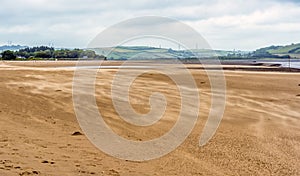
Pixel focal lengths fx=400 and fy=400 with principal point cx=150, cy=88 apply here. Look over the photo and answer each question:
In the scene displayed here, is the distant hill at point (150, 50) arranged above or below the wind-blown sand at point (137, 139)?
above

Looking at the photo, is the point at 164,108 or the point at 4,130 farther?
the point at 164,108

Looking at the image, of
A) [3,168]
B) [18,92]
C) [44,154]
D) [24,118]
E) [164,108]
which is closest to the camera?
[3,168]

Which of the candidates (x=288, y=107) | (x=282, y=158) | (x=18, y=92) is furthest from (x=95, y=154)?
(x=288, y=107)

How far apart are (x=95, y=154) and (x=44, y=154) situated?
960mm

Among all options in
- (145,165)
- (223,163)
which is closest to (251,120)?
(223,163)

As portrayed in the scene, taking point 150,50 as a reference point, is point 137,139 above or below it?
below

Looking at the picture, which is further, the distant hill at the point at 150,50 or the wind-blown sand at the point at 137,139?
the distant hill at the point at 150,50

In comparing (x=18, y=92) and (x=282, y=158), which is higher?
(x=18, y=92)

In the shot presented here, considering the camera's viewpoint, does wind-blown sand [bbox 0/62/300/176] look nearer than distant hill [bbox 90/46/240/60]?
Yes

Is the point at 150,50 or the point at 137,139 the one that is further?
the point at 150,50

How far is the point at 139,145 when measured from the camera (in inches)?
340

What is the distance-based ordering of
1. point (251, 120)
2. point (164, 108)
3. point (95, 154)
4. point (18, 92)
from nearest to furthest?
point (95, 154), point (251, 120), point (164, 108), point (18, 92)

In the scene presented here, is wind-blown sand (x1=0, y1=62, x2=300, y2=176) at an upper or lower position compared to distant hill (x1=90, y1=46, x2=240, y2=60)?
lower

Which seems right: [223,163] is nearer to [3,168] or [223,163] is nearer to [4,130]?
[3,168]
